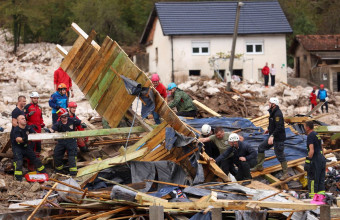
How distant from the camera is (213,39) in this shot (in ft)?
132

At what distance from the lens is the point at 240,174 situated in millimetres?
12891

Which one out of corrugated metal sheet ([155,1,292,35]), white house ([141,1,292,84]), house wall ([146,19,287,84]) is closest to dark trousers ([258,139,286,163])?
white house ([141,1,292,84])

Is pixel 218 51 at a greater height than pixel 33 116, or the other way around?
pixel 218 51

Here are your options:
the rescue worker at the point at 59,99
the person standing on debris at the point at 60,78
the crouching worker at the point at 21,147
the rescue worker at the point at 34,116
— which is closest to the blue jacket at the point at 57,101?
the rescue worker at the point at 59,99

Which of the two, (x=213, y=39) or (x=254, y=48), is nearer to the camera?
(x=213, y=39)

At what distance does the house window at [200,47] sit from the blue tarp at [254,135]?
80.6 feet

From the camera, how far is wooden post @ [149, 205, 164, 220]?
32.4 ft

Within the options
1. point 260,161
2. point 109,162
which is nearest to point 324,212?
point 260,161

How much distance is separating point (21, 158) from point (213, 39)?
93.1 feet

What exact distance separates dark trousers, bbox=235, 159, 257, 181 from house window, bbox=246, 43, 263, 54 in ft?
94.2

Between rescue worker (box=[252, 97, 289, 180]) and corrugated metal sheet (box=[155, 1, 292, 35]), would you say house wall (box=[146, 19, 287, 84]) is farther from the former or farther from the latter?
rescue worker (box=[252, 97, 289, 180])

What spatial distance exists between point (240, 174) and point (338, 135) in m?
4.55

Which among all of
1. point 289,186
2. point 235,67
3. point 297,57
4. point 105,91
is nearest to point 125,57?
point 105,91

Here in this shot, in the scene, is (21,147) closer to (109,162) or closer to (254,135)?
(109,162)
